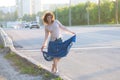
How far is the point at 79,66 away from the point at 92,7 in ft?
284

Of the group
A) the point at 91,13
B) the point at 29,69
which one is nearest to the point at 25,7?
the point at 91,13

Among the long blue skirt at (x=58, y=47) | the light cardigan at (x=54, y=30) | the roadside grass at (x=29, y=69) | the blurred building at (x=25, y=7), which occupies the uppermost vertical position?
the light cardigan at (x=54, y=30)

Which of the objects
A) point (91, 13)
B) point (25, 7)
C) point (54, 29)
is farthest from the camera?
point (25, 7)

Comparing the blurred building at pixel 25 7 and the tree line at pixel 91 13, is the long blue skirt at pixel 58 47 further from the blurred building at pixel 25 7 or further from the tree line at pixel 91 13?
the blurred building at pixel 25 7

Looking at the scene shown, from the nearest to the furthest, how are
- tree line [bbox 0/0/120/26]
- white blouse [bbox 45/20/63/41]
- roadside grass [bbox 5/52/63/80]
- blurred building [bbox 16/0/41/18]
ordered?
roadside grass [bbox 5/52/63/80] < white blouse [bbox 45/20/63/41] < tree line [bbox 0/0/120/26] < blurred building [bbox 16/0/41/18]

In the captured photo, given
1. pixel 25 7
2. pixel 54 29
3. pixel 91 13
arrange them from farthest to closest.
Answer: pixel 25 7
pixel 91 13
pixel 54 29

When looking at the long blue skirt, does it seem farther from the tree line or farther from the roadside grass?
the tree line

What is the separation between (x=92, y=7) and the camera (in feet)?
324

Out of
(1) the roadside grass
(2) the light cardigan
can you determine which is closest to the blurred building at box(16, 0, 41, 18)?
(1) the roadside grass

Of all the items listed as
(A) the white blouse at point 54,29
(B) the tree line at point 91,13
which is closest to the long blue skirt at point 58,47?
(A) the white blouse at point 54,29

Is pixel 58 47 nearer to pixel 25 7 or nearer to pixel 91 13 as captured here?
pixel 91 13

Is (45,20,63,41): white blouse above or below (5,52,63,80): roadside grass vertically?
above

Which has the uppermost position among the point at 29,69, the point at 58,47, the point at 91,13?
the point at 58,47

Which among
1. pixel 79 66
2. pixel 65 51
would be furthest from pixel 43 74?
→ pixel 79 66
